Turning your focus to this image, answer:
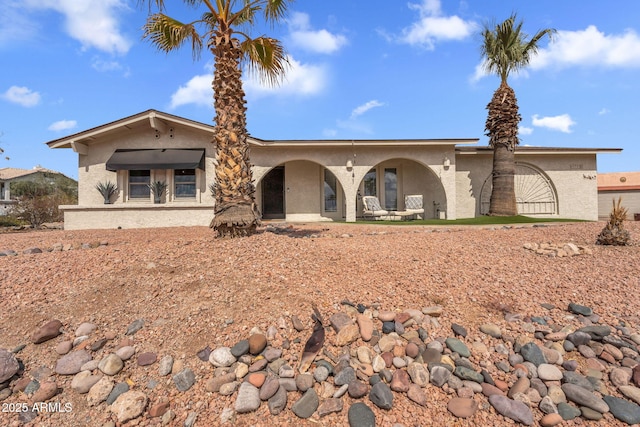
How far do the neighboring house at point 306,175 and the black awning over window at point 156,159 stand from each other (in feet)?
0.13

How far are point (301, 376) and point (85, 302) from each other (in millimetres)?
2116

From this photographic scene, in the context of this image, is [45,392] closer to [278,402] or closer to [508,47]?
[278,402]

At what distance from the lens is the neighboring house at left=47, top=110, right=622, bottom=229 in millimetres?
10875

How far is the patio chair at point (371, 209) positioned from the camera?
12.4 meters

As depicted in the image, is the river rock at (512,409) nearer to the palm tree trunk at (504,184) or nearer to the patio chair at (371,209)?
the patio chair at (371,209)

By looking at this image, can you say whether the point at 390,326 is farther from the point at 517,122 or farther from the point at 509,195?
the point at 517,122

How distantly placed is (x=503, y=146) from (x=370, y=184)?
595cm

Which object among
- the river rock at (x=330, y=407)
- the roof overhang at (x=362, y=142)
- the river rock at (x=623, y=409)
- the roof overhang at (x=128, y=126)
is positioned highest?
the roof overhang at (x=128, y=126)

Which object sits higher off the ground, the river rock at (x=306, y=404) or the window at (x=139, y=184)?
the window at (x=139, y=184)

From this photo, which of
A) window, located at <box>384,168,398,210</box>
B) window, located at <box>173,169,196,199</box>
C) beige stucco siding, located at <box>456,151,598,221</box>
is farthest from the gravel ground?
window, located at <box>384,168,398,210</box>

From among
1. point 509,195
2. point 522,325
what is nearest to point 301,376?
point 522,325

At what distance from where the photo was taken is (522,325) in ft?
7.93

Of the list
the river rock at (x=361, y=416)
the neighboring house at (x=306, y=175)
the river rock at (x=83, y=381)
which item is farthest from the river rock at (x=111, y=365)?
the neighboring house at (x=306, y=175)

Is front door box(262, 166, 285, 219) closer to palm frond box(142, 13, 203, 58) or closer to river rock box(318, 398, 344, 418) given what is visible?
palm frond box(142, 13, 203, 58)
